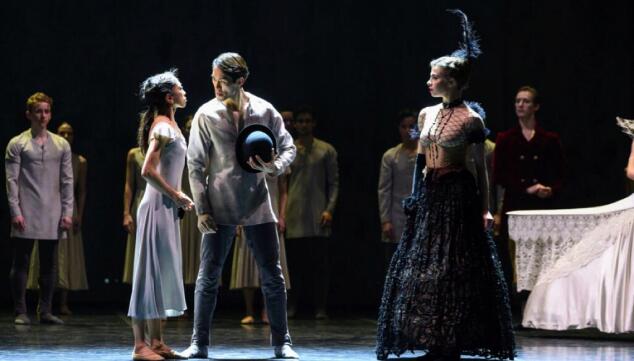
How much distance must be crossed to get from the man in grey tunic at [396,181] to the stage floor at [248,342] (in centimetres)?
86

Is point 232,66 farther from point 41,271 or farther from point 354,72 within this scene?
point 354,72

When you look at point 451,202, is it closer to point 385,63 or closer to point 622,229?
point 622,229

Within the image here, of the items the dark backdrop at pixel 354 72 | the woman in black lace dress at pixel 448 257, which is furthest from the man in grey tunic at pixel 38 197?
the woman in black lace dress at pixel 448 257

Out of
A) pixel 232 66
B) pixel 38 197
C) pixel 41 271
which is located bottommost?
pixel 41 271

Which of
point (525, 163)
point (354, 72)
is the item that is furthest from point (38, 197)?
point (525, 163)

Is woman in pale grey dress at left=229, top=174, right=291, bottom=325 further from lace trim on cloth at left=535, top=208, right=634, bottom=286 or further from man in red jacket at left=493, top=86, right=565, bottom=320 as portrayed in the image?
lace trim on cloth at left=535, top=208, right=634, bottom=286

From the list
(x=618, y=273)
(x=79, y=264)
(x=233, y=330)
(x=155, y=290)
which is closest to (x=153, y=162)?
(x=155, y=290)

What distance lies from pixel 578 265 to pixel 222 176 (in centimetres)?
249

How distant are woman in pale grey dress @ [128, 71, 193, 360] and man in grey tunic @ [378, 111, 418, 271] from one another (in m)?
3.50

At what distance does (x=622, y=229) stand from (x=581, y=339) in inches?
26.0

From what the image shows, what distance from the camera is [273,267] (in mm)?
5820

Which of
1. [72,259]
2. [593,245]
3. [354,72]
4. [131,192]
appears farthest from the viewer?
[354,72]

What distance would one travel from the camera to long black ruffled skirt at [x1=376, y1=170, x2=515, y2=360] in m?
5.48

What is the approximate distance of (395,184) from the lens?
9.18m
